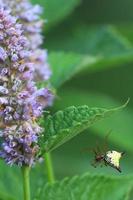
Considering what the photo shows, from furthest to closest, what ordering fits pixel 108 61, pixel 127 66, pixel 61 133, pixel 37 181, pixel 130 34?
pixel 127 66, pixel 130 34, pixel 108 61, pixel 37 181, pixel 61 133

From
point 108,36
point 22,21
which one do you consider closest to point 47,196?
point 22,21

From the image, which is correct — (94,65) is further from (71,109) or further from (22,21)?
(71,109)

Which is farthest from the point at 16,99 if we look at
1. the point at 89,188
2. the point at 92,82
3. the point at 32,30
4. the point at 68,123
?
the point at 92,82

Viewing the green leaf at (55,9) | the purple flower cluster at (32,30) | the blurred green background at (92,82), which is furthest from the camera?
the green leaf at (55,9)

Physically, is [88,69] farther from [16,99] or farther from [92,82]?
[16,99]

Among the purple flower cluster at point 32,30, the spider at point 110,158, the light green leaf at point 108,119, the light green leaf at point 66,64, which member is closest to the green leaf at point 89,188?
the spider at point 110,158

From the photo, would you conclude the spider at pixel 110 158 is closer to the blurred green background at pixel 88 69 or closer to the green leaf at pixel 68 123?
the green leaf at pixel 68 123

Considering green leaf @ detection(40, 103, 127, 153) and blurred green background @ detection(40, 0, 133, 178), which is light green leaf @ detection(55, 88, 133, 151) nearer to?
blurred green background @ detection(40, 0, 133, 178)
